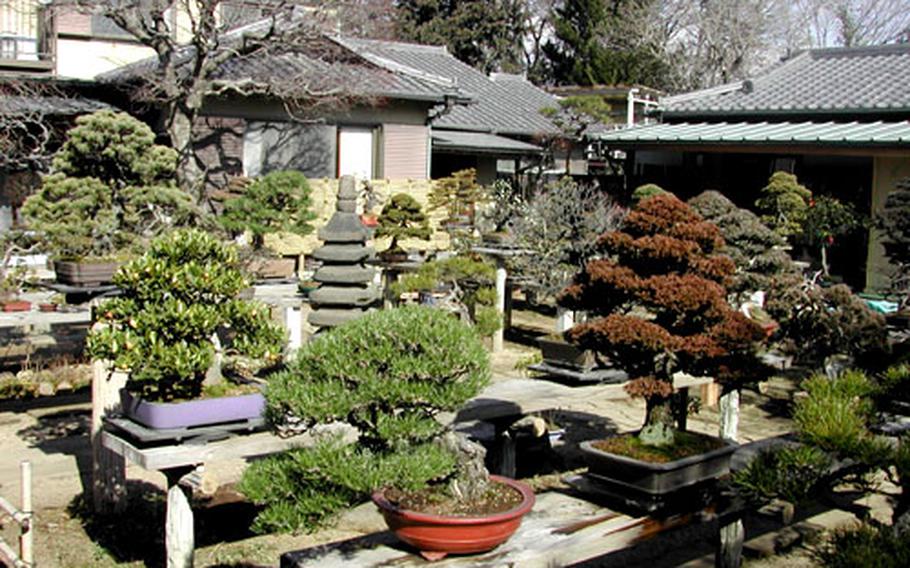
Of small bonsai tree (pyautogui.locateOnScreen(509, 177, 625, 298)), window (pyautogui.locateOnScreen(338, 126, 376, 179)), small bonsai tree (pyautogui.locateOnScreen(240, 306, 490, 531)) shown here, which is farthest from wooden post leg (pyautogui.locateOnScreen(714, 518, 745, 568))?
window (pyautogui.locateOnScreen(338, 126, 376, 179))

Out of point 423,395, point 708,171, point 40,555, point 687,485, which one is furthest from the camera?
point 708,171

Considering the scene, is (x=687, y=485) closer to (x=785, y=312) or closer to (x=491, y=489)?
(x=491, y=489)

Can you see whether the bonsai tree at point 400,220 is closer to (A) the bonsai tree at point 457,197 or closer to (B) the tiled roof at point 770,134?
(A) the bonsai tree at point 457,197

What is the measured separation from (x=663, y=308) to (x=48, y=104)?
1403cm

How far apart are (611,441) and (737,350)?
794 mm

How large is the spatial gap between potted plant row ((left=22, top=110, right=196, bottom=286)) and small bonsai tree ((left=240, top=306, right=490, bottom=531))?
4071 mm

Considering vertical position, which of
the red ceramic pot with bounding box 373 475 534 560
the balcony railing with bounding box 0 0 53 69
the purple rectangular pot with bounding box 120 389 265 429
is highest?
the balcony railing with bounding box 0 0 53 69

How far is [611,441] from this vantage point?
5438 millimetres

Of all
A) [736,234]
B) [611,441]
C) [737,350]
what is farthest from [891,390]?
[736,234]

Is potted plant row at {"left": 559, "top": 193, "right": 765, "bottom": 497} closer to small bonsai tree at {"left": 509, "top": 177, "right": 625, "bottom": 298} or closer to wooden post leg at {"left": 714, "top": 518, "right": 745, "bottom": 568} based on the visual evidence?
wooden post leg at {"left": 714, "top": 518, "right": 745, "bottom": 568}

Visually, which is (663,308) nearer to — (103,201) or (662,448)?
(662,448)

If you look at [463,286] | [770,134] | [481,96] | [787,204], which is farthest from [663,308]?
[481,96]

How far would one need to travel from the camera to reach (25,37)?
19062 mm

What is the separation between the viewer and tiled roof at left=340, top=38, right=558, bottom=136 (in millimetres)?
23203
